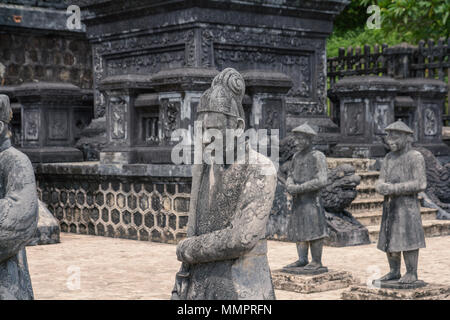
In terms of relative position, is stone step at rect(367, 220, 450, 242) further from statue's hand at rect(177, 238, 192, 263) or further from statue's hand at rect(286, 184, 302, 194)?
statue's hand at rect(177, 238, 192, 263)

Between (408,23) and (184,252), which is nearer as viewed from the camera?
(184,252)

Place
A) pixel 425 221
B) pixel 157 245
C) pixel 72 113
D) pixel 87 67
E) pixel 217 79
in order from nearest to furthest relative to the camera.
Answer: pixel 217 79, pixel 157 245, pixel 425 221, pixel 72 113, pixel 87 67

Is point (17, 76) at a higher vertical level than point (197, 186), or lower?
higher

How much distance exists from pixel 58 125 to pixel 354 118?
17.1 ft

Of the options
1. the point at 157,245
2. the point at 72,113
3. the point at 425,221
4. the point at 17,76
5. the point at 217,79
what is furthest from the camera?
the point at 17,76

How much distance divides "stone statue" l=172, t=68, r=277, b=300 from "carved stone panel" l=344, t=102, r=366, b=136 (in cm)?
992

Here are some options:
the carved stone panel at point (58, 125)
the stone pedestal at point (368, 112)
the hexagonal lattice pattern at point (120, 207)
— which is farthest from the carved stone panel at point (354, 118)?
the carved stone panel at point (58, 125)

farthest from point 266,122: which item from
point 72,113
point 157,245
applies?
point 72,113

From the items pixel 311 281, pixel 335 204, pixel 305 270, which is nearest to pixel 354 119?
pixel 335 204

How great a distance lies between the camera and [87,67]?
1909 cm

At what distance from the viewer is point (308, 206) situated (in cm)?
887

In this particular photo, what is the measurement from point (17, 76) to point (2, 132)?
44.4 feet

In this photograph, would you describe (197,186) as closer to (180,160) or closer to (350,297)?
(350,297)

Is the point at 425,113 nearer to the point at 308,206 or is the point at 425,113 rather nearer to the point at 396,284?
the point at 308,206
